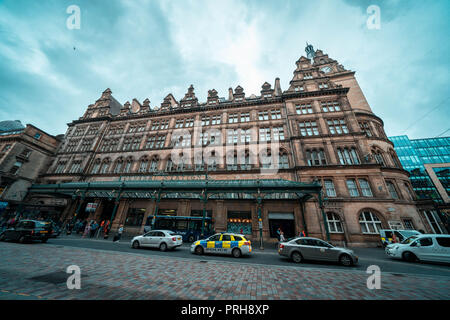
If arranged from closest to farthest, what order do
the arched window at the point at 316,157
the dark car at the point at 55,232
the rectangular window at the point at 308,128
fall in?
the dark car at the point at 55,232 → the arched window at the point at 316,157 → the rectangular window at the point at 308,128

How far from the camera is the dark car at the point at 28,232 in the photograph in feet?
37.8

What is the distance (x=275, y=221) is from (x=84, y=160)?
34.6 metres

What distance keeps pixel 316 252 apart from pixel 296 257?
1.17 meters

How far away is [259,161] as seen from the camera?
22.2m

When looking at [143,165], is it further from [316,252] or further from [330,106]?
[330,106]

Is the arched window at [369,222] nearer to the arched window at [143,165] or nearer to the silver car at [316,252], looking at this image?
the silver car at [316,252]

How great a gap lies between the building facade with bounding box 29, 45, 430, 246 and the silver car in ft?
14.8

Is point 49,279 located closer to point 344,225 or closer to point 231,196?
point 231,196

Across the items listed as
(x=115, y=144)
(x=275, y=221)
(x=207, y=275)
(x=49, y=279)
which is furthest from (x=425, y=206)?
(x=115, y=144)

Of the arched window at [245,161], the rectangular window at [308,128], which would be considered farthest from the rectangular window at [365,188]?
the arched window at [245,161]

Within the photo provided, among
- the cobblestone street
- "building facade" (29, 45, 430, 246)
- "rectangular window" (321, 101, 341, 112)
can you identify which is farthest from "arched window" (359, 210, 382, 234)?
"rectangular window" (321, 101, 341, 112)

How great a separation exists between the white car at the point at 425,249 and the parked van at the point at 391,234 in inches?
206

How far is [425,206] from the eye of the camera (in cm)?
1838

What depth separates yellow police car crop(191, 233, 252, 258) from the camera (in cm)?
1015
